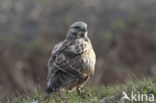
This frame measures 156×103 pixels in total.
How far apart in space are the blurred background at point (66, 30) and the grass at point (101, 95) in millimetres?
5495

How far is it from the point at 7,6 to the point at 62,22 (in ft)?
12.4

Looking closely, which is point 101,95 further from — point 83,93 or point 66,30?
point 66,30

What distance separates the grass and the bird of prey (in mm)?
183

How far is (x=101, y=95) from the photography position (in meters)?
8.63

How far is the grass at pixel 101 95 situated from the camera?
A: 8.15m

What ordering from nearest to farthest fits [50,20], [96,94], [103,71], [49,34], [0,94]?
1. [96,94]
2. [0,94]
3. [103,71]
4. [49,34]
5. [50,20]

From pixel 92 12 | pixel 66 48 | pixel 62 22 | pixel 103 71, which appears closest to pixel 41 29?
pixel 62 22

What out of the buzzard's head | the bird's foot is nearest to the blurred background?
the buzzard's head

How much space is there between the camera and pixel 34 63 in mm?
18250

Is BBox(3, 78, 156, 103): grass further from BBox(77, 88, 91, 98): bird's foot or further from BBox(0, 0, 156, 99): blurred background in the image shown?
BBox(0, 0, 156, 99): blurred background

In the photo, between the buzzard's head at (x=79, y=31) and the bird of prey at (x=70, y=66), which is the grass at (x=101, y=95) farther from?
the buzzard's head at (x=79, y=31)

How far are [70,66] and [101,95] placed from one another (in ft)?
2.38

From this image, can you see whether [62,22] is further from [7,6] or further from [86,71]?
[86,71]

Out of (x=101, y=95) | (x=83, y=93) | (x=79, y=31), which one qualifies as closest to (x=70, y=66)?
(x=83, y=93)
